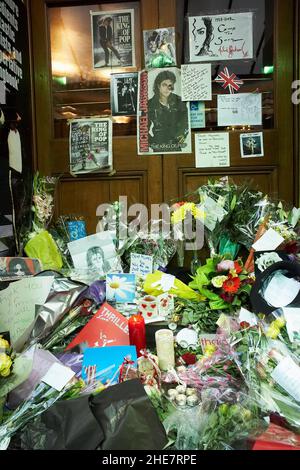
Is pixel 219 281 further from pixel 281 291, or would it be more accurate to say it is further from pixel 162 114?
pixel 162 114

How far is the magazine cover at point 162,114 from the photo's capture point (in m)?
1.99

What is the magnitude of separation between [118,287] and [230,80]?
4.11 ft

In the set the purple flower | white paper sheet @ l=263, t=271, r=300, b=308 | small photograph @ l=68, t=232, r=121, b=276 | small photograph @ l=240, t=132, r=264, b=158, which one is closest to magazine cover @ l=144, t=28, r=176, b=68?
small photograph @ l=240, t=132, r=264, b=158

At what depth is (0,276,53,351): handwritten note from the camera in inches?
54.1

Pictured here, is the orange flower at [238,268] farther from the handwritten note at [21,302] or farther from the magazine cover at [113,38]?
the magazine cover at [113,38]

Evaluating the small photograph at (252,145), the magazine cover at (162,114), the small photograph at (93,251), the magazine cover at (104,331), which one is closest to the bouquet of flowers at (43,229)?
the small photograph at (93,251)

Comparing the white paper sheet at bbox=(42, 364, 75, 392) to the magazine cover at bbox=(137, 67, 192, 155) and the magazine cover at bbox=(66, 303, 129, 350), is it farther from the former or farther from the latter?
the magazine cover at bbox=(137, 67, 192, 155)

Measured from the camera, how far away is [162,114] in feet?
6.55

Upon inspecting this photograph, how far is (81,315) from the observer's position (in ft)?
5.02

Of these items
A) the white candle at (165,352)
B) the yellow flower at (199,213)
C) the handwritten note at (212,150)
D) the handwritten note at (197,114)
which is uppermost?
the handwritten note at (197,114)

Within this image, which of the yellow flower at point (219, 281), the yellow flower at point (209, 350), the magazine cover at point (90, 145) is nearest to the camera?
the yellow flower at point (209, 350)

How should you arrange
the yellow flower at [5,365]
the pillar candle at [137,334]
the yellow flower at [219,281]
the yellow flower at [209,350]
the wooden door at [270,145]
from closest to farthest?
1. the yellow flower at [5,365]
2. the yellow flower at [209,350]
3. the pillar candle at [137,334]
4. the yellow flower at [219,281]
5. the wooden door at [270,145]

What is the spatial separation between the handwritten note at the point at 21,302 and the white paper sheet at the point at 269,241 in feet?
2.96

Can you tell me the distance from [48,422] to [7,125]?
139cm
